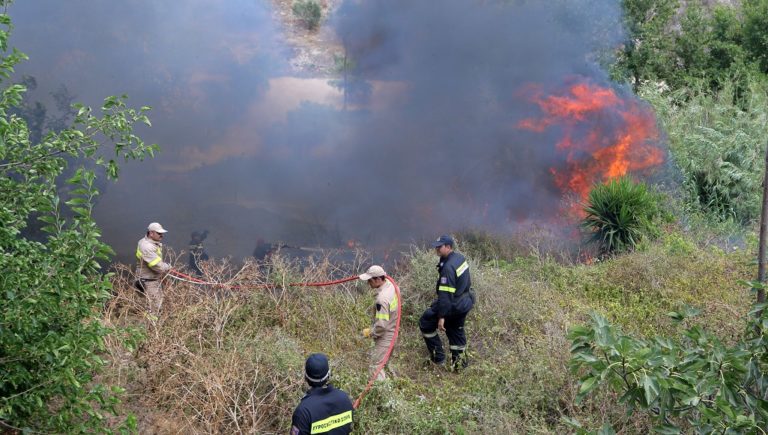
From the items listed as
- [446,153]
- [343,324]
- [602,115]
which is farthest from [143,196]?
[602,115]

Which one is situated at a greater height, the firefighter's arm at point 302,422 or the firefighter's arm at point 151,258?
the firefighter's arm at point 302,422

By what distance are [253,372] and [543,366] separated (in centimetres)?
251

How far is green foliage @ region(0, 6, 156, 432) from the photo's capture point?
12.1ft

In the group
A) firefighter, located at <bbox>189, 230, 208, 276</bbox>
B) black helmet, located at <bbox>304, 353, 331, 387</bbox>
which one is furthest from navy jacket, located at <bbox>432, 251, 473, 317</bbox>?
firefighter, located at <bbox>189, 230, 208, 276</bbox>

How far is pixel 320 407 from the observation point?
4.18 meters

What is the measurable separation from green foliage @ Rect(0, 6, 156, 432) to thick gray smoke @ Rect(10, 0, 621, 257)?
5844 millimetres

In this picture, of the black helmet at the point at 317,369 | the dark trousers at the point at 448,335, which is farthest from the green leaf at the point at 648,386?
the dark trousers at the point at 448,335

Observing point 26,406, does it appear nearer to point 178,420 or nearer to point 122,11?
point 178,420

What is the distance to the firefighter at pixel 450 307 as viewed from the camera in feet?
22.7

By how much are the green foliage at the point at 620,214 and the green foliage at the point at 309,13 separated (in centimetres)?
728

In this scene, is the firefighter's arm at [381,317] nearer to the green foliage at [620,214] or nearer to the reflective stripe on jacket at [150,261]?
the reflective stripe on jacket at [150,261]

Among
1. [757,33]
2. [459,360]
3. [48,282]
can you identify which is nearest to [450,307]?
[459,360]

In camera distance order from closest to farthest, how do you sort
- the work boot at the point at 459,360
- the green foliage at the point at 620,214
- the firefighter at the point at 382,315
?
1. the firefighter at the point at 382,315
2. the work boot at the point at 459,360
3. the green foliage at the point at 620,214

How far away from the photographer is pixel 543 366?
19.8 ft
